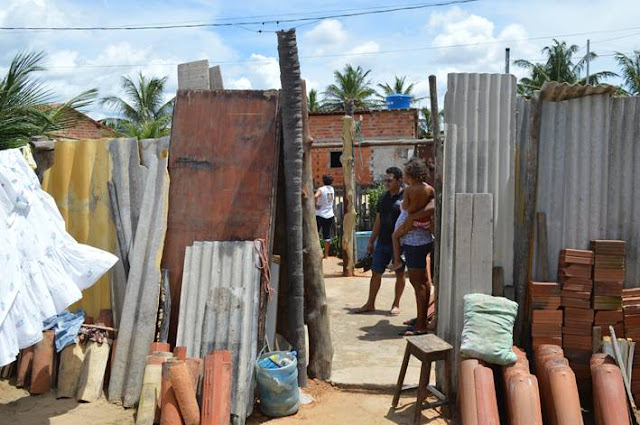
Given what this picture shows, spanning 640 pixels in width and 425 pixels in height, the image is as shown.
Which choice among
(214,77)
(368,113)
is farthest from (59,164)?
(368,113)

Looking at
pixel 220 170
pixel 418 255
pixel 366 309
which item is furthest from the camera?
pixel 366 309

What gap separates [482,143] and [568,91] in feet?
2.43

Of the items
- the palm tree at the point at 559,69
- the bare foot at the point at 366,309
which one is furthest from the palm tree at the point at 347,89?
Answer: the bare foot at the point at 366,309

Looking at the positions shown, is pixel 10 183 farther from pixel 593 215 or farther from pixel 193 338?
pixel 593 215

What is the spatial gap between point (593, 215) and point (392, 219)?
2.87m

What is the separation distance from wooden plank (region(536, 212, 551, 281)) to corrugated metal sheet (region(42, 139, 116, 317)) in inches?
142

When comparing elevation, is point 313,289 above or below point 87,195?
below

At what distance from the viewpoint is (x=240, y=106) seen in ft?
16.5

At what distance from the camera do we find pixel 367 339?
6488 mm

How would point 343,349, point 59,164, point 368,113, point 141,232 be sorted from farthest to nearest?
point 368,113 < point 343,349 < point 59,164 < point 141,232

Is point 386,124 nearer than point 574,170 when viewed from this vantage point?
No

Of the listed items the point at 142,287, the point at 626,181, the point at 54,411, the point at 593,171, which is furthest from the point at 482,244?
the point at 54,411

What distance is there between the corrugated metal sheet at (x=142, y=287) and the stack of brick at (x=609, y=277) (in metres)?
3.46

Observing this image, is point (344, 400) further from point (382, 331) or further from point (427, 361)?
point (382, 331)
